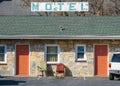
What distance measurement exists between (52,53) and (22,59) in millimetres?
2349

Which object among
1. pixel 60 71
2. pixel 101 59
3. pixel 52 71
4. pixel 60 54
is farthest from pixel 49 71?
pixel 101 59

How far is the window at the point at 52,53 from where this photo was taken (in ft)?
124

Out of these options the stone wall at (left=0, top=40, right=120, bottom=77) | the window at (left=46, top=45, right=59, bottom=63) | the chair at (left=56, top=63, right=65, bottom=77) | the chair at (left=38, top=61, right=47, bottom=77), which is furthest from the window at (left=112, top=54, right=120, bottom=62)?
the chair at (left=38, top=61, right=47, bottom=77)

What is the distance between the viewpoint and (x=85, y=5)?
1613 inches

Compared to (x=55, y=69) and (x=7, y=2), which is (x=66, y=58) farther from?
(x=7, y=2)

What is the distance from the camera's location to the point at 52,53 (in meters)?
37.7

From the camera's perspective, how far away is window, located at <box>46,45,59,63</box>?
3766cm

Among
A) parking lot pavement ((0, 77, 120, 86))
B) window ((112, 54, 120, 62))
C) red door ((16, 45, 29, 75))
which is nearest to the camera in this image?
parking lot pavement ((0, 77, 120, 86))

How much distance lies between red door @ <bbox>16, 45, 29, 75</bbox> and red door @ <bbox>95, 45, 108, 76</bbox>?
538 centimetres

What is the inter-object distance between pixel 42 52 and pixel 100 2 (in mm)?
18840

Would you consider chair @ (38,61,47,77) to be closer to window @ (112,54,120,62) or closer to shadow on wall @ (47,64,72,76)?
shadow on wall @ (47,64,72,76)

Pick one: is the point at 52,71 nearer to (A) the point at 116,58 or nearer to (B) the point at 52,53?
(B) the point at 52,53

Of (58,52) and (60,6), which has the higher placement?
(60,6)

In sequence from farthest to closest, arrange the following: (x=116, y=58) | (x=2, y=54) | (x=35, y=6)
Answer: (x=35, y=6)
(x=2, y=54)
(x=116, y=58)
